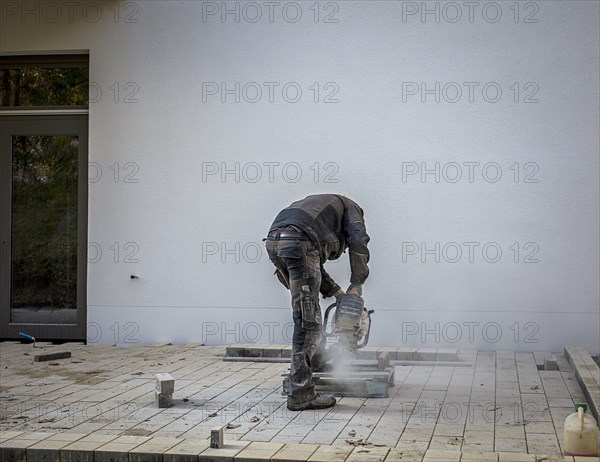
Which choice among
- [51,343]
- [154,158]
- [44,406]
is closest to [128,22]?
[154,158]

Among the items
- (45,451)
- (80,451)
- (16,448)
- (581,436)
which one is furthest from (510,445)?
(16,448)

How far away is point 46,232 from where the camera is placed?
34.4 feet

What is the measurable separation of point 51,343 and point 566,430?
6.89m

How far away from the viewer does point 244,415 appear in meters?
6.06

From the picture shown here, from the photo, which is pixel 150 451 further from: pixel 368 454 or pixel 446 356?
pixel 446 356

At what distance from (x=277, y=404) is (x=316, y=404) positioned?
34 cm

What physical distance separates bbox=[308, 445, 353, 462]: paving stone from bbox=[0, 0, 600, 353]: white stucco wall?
4782mm

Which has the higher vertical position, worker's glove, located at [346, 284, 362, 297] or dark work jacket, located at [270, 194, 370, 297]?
dark work jacket, located at [270, 194, 370, 297]

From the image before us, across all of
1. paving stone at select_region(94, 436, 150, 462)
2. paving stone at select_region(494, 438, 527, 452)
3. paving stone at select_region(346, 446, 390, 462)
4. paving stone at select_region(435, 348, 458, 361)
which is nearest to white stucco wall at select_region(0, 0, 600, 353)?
paving stone at select_region(435, 348, 458, 361)

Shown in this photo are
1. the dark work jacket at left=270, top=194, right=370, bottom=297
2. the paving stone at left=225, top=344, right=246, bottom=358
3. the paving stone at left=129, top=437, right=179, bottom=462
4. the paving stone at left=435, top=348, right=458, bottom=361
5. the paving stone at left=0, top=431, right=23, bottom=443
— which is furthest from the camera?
the paving stone at left=225, top=344, right=246, bottom=358

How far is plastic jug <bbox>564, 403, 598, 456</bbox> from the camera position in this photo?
15.6ft

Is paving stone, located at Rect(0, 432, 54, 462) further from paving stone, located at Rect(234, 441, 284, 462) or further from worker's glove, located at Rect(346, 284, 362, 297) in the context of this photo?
worker's glove, located at Rect(346, 284, 362, 297)

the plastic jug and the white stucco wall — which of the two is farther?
the white stucco wall

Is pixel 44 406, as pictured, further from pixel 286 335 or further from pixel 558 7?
pixel 558 7
